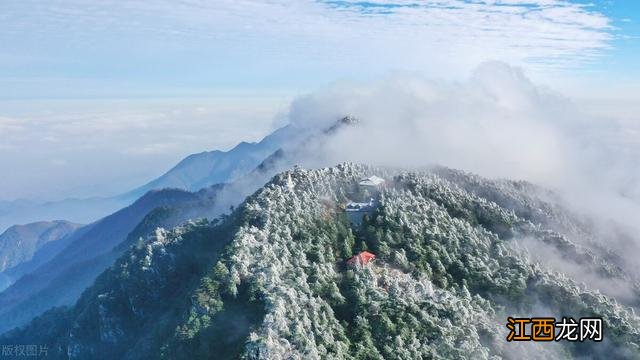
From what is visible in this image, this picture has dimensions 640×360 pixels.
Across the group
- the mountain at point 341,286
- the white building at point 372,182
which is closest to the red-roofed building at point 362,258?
the mountain at point 341,286

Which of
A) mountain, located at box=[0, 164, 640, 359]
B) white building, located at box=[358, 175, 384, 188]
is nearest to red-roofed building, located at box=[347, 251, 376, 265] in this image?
mountain, located at box=[0, 164, 640, 359]

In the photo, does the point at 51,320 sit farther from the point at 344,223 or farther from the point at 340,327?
the point at 340,327

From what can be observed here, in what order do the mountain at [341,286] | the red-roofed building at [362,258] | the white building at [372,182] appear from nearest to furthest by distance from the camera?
the mountain at [341,286]
the red-roofed building at [362,258]
the white building at [372,182]

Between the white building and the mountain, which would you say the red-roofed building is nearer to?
the mountain

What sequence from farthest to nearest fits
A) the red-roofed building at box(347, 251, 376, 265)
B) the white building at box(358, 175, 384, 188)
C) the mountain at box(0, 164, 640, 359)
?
the white building at box(358, 175, 384, 188), the red-roofed building at box(347, 251, 376, 265), the mountain at box(0, 164, 640, 359)

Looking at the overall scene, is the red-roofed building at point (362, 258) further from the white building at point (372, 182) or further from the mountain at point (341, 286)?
the white building at point (372, 182)

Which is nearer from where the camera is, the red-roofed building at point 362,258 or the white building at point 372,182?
the red-roofed building at point 362,258
